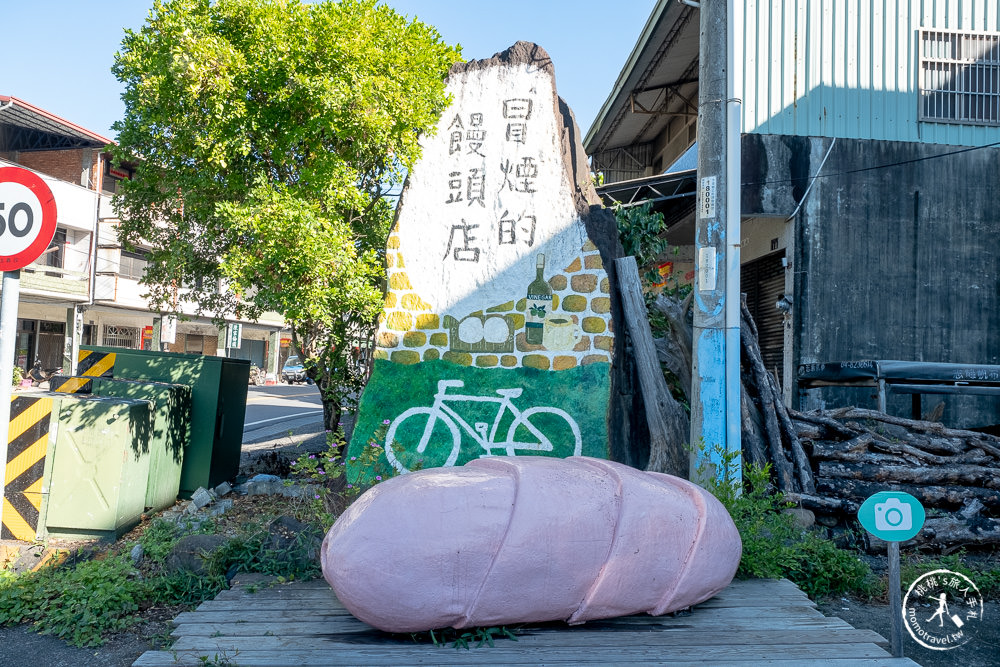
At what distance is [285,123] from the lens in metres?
6.20

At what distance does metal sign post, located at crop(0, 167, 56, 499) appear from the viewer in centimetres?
373

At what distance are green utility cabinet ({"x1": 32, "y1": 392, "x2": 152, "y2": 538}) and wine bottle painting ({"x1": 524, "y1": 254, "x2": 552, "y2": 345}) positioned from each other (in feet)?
11.1

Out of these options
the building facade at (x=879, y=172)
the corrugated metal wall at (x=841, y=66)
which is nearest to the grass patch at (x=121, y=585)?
the building facade at (x=879, y=172)

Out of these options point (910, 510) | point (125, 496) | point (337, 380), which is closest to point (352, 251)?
point (337, 380)

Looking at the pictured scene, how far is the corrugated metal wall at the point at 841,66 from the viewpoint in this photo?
34.7 feet

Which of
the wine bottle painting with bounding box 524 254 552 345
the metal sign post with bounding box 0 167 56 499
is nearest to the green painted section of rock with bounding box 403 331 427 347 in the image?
the wine bottle painting with bounding box 524 254 552 345

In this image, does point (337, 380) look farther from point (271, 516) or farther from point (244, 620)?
point (244, 620)

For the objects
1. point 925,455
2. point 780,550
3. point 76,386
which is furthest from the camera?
point 76,386

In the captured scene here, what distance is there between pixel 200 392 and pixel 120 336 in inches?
947

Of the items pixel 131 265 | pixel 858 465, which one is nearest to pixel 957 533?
pixel 858 465

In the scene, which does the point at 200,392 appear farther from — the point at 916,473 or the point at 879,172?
the point at 879,172

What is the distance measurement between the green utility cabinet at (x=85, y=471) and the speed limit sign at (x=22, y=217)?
2.24m

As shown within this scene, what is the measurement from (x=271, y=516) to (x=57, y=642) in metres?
1.72

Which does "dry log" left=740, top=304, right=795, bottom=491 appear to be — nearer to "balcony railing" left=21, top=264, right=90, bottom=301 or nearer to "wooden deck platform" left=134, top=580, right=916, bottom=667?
"wooden deck platform" left=134, top=580, right=916, bottom=667
